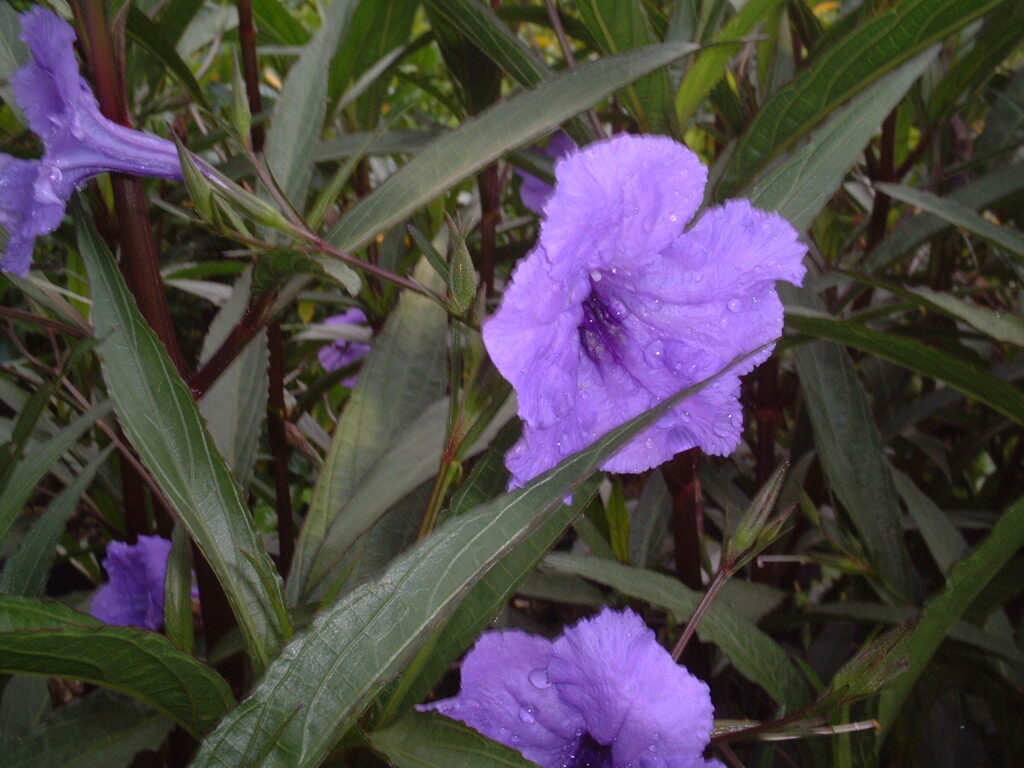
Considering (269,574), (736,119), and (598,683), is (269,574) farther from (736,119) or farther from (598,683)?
(736,119)

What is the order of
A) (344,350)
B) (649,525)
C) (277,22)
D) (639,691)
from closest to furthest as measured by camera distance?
(639,691) < (649,525) < (277,22) < (344,350)

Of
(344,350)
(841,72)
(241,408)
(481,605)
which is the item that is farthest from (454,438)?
(344,350)

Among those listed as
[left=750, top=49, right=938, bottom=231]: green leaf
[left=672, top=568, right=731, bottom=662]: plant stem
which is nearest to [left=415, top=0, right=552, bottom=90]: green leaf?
[left=750, top=49, right=938, bottom=231]: green leaf

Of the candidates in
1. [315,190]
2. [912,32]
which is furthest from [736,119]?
[315,190]

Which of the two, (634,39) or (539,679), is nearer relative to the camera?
(539,679)

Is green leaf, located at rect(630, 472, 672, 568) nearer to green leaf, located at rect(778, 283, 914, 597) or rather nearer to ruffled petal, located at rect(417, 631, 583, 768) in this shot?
green leaf, located at rect(778, 283, 914, 597)

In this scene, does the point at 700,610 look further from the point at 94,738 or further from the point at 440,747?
the point at 94,738

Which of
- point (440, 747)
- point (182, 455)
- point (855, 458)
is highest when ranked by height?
point (855, 458)
